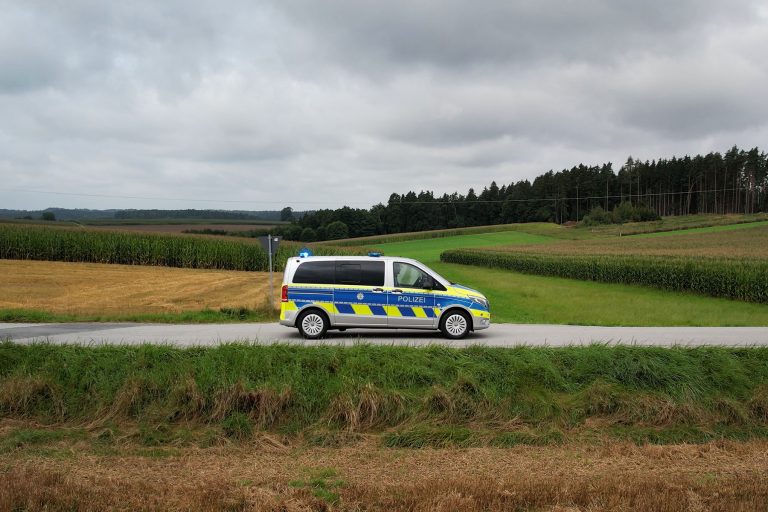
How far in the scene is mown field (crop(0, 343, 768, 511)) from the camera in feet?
20.3

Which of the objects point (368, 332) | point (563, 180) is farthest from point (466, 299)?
point (563, 180)

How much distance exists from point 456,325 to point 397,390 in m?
5.89

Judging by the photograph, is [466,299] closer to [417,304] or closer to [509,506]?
[417,304]

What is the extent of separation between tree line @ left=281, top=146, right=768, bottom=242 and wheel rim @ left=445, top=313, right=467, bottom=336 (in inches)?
3543

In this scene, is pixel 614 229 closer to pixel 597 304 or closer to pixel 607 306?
pixel 597 304

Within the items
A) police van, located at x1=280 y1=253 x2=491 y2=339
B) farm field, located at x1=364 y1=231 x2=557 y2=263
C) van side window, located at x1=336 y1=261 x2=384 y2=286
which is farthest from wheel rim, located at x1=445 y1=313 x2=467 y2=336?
farm field, located at x1=364 y1=231 x2=557 y2=263

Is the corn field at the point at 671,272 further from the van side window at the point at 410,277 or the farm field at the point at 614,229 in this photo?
the farm field at the point at 614,229

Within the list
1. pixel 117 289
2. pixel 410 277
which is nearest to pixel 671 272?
pixel 410 277

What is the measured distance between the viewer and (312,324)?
51.6 ft

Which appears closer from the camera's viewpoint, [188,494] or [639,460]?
[188,494]

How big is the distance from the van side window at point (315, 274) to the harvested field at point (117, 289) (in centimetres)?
851

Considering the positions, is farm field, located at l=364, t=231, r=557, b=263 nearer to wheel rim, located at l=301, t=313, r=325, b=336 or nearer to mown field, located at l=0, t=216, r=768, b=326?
mown field, located at l=0, t=216, r=768, b=326

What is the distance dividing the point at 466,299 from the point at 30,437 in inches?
391

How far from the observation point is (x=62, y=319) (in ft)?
64.7
